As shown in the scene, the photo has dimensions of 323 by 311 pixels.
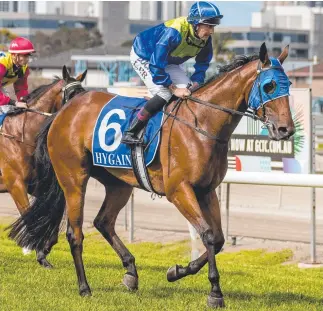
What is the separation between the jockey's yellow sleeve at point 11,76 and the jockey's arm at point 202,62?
7.48 feet

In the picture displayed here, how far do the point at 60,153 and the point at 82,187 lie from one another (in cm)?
32

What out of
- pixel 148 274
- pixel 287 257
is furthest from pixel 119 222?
pixel 148 274

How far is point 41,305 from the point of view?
268 inches

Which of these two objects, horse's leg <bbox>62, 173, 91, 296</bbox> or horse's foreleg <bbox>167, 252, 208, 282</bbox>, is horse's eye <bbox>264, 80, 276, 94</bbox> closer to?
horse's foreleg <bbox>167, 252, 208, 282</bbox>

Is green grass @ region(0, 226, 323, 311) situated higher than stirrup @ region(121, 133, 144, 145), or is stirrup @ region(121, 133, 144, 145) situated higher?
stirrup @ region(121, 133, 144, 145)

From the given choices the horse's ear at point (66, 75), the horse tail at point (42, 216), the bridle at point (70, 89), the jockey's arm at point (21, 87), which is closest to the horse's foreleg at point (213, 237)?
the horse tail at point (42, 216)

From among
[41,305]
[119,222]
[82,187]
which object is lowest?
[119,222]

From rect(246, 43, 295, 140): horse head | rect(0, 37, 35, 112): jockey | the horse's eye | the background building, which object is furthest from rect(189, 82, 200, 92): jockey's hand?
the background building

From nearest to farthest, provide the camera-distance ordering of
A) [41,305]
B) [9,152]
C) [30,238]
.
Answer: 1. [41,305]
2. [30,238]
3. [9,152]

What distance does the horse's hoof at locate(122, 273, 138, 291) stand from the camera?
25.2 ft

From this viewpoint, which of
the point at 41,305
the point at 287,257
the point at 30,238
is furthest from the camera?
the point at 287,257

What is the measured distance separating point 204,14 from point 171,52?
43 centimetres

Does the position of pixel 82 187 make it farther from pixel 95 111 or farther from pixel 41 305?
pixel 41 305

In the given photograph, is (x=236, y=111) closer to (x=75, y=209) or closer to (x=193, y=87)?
(x=193, y=87)
